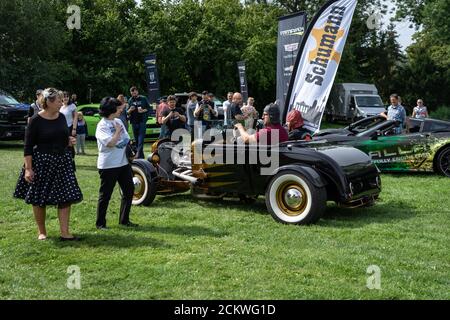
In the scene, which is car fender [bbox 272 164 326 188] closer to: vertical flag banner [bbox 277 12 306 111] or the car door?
the car door

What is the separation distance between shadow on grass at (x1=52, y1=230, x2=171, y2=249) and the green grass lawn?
1 centimetres

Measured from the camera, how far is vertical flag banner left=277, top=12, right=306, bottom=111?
14414mm

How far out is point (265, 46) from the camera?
34.2 m

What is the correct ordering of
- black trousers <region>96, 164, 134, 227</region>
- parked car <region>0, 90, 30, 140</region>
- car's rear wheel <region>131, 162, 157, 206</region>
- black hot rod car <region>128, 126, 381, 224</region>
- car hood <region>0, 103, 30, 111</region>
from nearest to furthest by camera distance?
1. black trousers <region>96, 164, 134, 227</region>
2. black hot rod car <region>128, 126, 381, 224</region>
3. car's rear wheel <region>131, 162, 157, 206</region>
4. parked car <region>0, 90, 30, 140</region>
5. car hood <region>0, 103, 30, 111</region>

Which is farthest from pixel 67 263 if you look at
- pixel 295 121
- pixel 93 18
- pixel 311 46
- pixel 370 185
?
pixel 93 18

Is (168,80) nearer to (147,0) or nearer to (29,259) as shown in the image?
(147,0)

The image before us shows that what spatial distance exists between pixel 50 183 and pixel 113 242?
3.03ft

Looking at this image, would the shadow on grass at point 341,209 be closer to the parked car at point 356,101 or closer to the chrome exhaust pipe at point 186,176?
the chrome exhaust pipe at point 186,176

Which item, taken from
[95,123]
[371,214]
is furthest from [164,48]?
[371,214]

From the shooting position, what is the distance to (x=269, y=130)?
24.5 ft

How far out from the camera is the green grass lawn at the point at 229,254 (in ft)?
14.9

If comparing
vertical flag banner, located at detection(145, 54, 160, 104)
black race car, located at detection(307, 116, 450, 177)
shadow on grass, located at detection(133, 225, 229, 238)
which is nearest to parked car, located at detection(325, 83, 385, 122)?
vertical flag banner, located at detection(145, 54, 160, 104)

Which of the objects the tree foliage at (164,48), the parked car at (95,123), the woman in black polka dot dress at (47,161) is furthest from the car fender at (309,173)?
the tree foliage at (164,48)

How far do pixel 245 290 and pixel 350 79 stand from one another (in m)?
38.2
